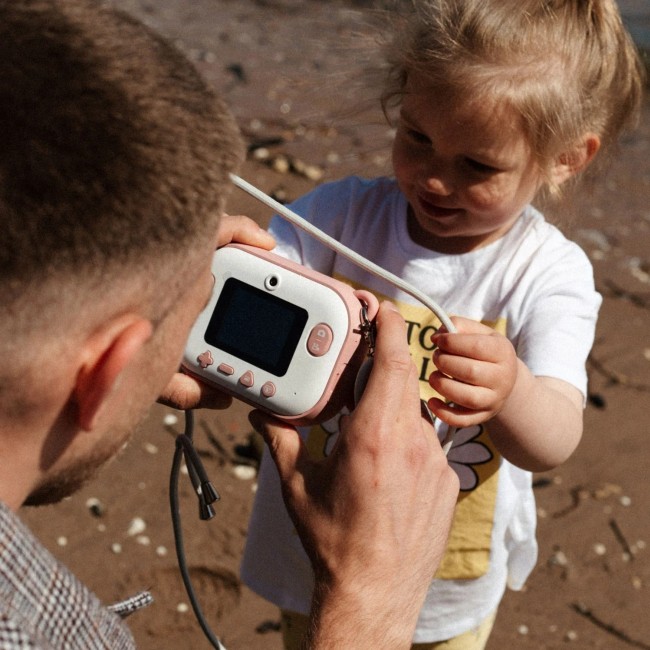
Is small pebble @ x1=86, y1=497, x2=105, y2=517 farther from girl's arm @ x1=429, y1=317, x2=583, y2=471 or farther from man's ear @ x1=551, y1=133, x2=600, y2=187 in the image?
man's ear @ x1=551, y1=133, x2=600, y2=187

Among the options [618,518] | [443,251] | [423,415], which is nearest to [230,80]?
[618,518]

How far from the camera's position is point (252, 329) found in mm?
1822

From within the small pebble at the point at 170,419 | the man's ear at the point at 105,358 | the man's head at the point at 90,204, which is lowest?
the small pebble at the point at 170,419

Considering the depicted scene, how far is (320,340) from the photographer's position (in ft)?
5.76

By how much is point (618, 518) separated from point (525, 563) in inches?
55.0

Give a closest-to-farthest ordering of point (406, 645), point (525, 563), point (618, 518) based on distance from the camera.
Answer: point (406, 645) → point (525, 563) → point (618, 518)

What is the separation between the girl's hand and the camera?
1.73m

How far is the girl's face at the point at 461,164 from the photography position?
1980mm

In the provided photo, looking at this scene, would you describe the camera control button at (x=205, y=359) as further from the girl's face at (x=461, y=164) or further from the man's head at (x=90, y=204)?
the girl's face at (x=461, y=164)

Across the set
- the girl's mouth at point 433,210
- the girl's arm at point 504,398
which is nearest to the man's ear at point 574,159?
the girl's mouth at point 433,210

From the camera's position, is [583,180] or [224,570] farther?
[224,570]

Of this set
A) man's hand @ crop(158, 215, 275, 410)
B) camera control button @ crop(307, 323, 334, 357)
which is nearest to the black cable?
man's hand @ crop(158, 215, 275, 410)

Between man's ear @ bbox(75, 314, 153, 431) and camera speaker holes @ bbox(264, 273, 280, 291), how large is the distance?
1.92 feet

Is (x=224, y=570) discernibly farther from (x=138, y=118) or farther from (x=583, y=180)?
(x=138, y=118)
